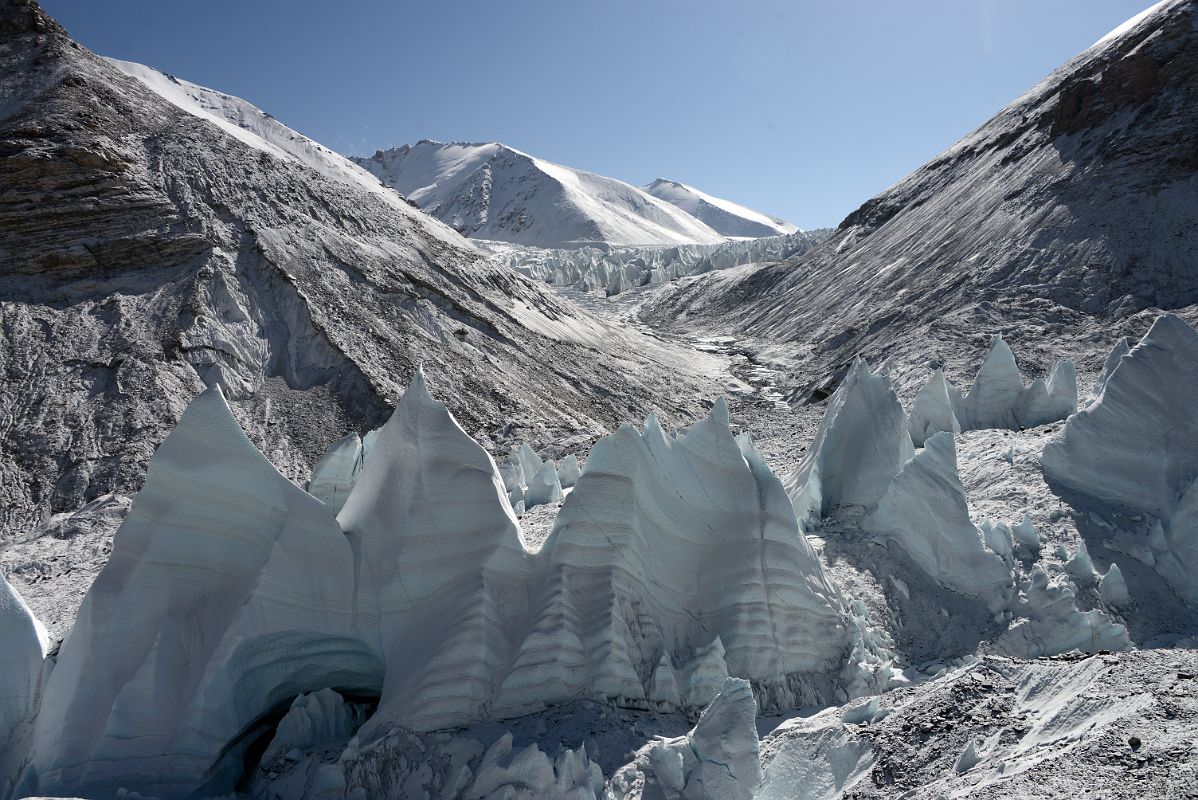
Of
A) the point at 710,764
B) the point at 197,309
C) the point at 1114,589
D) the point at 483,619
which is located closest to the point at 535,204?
the point at 197,309

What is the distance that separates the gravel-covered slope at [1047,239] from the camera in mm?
22547

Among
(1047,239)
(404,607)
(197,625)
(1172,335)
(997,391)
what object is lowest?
(197,625)

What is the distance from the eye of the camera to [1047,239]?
25391 millimetres

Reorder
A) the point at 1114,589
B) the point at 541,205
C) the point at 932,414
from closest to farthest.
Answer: the point at 1114,589 < the point at 932,414 < the point at 541,205

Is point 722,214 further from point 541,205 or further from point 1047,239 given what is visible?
point 1047,239

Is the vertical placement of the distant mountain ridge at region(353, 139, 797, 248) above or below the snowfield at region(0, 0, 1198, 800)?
above

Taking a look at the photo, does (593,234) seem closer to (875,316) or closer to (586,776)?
(875,316)

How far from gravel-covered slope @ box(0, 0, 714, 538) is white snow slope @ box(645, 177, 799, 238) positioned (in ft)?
261

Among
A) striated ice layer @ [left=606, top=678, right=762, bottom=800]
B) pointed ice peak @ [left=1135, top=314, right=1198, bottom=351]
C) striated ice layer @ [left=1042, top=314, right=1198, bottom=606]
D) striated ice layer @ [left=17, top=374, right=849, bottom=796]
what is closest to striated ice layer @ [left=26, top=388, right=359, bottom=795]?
striated ice layer @ [left=17, top=374, right=849, bottom=796]

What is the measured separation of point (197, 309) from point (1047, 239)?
2335 cm

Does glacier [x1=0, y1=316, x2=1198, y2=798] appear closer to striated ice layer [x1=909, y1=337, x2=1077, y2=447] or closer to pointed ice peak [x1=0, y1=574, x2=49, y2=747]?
pointed ice peak [x1=0, y1=574, x2=49, y2=747]

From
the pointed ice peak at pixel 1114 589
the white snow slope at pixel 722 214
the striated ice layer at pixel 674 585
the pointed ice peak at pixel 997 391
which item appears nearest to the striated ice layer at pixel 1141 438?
the pointed ice peak at pixel 1114 589

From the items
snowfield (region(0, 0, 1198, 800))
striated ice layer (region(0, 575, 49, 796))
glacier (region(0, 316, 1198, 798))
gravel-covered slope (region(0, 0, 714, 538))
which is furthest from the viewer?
gravel-covered slope (region(0, 0, 714, 538))

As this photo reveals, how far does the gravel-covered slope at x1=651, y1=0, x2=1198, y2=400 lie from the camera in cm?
2255
